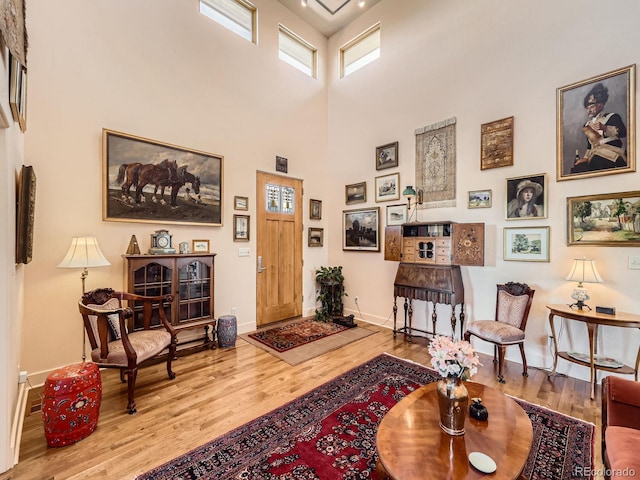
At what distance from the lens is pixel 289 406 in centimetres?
Result: 253

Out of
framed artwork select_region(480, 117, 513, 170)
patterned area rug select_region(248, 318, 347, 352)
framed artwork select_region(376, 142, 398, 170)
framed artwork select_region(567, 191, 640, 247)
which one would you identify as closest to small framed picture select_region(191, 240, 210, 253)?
patterned area rug select_region(248, 318, 347, 352)

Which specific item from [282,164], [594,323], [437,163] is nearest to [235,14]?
[282,164]

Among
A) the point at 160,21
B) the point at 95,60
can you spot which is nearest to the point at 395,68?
the point at 160,21

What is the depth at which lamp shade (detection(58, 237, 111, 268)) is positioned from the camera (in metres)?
2.71

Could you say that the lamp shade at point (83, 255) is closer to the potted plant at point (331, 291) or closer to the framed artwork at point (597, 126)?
the potted plant at point (331, 291)

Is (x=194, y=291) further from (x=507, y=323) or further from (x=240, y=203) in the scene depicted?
(x=507, y=323)

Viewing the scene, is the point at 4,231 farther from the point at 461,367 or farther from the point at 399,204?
the point at 399,204

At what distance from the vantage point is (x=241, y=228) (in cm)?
457

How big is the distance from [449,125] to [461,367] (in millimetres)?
3694

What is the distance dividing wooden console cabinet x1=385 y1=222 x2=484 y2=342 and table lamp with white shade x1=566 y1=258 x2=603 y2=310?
88 cm

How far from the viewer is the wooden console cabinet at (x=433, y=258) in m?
3.68

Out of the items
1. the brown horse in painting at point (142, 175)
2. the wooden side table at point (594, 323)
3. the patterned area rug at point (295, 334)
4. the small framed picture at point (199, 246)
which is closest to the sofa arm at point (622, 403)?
the wooden side table at point (594, 323)

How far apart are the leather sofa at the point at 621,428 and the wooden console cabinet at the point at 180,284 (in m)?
3.78

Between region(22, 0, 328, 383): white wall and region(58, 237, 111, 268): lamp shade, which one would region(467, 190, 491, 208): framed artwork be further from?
region(58, 237, 111, 268): lamp shade
